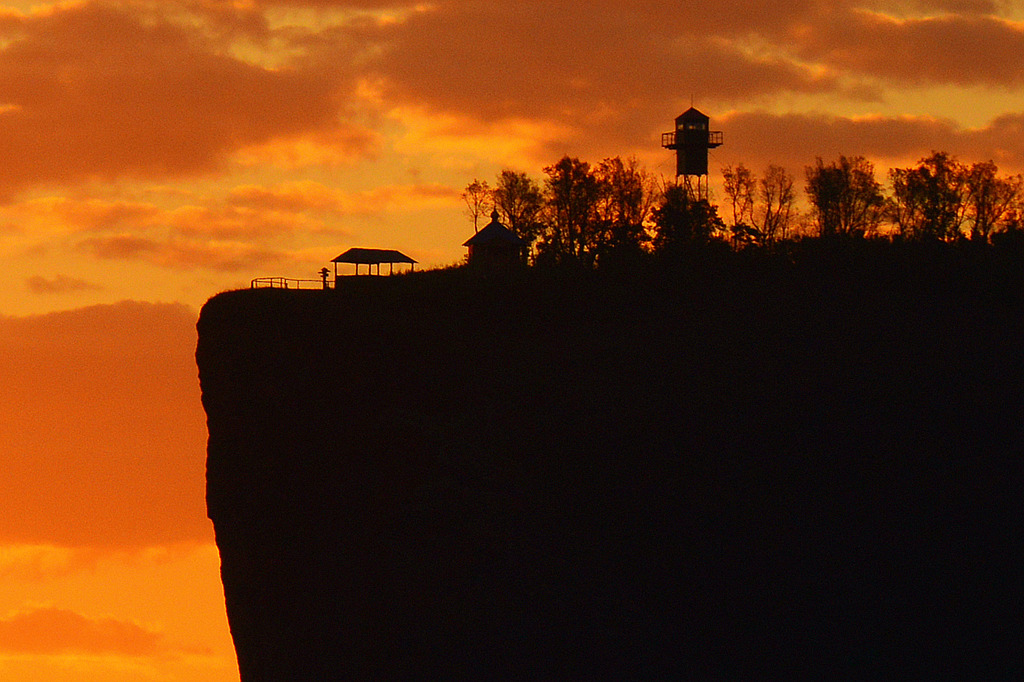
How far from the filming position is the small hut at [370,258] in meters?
88.4

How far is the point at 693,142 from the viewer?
11188cm

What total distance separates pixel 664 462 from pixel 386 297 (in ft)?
58.6

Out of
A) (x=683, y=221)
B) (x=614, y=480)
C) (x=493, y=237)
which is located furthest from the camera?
(x=683, y=221)

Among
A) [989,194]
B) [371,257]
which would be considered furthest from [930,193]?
[371,257]

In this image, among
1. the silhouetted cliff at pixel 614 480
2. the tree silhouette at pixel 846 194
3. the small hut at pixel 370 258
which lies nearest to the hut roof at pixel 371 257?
the small hut at pixel 370 258

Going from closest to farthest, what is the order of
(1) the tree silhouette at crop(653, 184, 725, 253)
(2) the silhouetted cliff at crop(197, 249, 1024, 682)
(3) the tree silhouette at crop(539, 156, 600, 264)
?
1. (2) the silhouetted cliff at crop(197, 249, 1024, 682)
2. (1) the tree silhouette at crop(653, 184, 725, 253)
3. (3) the tree silhouette at crop(539, 156, 600, 264)

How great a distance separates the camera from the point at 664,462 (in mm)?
64875

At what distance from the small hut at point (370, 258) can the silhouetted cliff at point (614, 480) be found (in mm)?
11363

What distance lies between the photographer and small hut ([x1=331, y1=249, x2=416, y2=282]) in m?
88.4

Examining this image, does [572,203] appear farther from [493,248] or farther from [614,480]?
[614,480]

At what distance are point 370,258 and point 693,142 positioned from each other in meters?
33.8

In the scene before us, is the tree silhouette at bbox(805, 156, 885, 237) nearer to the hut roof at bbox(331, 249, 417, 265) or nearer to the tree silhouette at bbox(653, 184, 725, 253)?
the tree silhouette at bbox(653, 184, 725, 253)

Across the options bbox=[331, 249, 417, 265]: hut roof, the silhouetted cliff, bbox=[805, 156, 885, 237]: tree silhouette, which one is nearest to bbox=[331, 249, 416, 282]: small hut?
bbox=[331, 249, 417, 265]: hut roof

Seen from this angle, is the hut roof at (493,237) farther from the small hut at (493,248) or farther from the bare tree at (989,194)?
the bare tree at (989,194)
